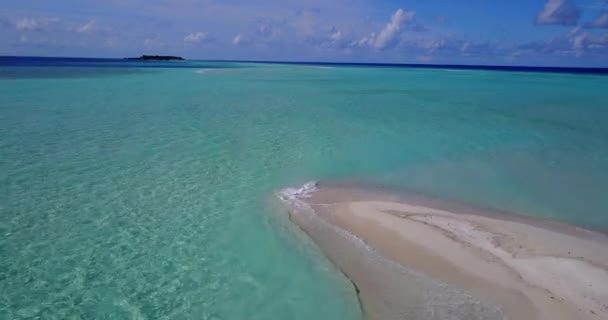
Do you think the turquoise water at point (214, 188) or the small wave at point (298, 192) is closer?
the turquoise water at point (214, 188)

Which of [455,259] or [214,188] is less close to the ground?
[214,188]

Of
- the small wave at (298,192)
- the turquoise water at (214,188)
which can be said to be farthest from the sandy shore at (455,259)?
the turquoise water at (214,188)

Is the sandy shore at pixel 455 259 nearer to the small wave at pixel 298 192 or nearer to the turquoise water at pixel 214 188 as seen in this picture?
the small wave at pixel 298 192

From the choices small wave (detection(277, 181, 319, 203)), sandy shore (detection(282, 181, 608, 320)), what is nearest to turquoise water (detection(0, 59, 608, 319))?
small wave (detection(277, 181, 319, 203))

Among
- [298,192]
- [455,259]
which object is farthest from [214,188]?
[455,259]

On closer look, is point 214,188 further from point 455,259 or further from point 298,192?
point 455,259

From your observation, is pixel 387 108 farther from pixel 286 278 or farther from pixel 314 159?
pixel 286 278

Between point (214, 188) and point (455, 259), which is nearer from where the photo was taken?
point (455, 259)
